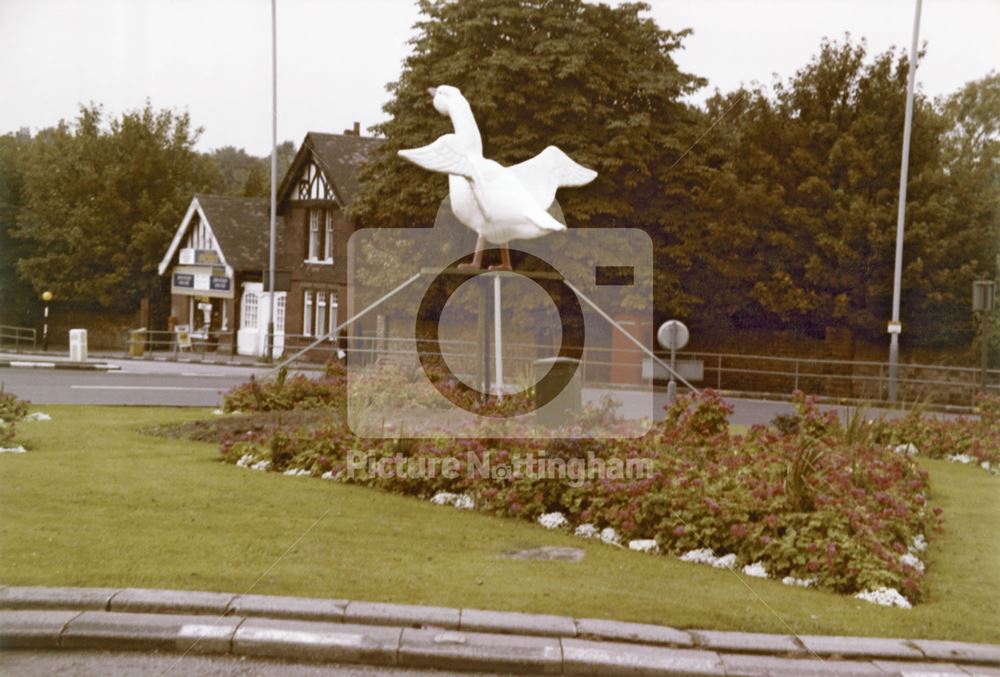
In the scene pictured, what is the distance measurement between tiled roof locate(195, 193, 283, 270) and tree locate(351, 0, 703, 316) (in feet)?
12.9

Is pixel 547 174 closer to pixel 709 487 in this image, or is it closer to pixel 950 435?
pixel 709 487

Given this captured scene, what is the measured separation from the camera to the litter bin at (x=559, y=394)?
428 inches

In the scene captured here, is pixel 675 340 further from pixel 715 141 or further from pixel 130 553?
pixel 715 141

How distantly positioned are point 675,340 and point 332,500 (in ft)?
20.4

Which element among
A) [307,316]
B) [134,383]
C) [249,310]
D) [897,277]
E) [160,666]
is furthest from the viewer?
[897,277]

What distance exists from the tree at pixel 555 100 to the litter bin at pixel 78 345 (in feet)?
22.8

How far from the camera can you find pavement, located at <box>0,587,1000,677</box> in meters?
5.28

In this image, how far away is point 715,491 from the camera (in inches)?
316

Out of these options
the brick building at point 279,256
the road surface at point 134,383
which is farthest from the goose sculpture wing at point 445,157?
the road surface at point 134,383

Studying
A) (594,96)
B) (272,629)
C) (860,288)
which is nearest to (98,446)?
(272,629)

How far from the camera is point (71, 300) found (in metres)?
14.2

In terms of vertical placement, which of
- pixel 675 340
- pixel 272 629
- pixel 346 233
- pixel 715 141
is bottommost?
pixel 272 629

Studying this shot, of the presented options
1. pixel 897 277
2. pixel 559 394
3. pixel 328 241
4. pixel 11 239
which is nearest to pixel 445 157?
pixel 559 394

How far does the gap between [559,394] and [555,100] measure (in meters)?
11.3
